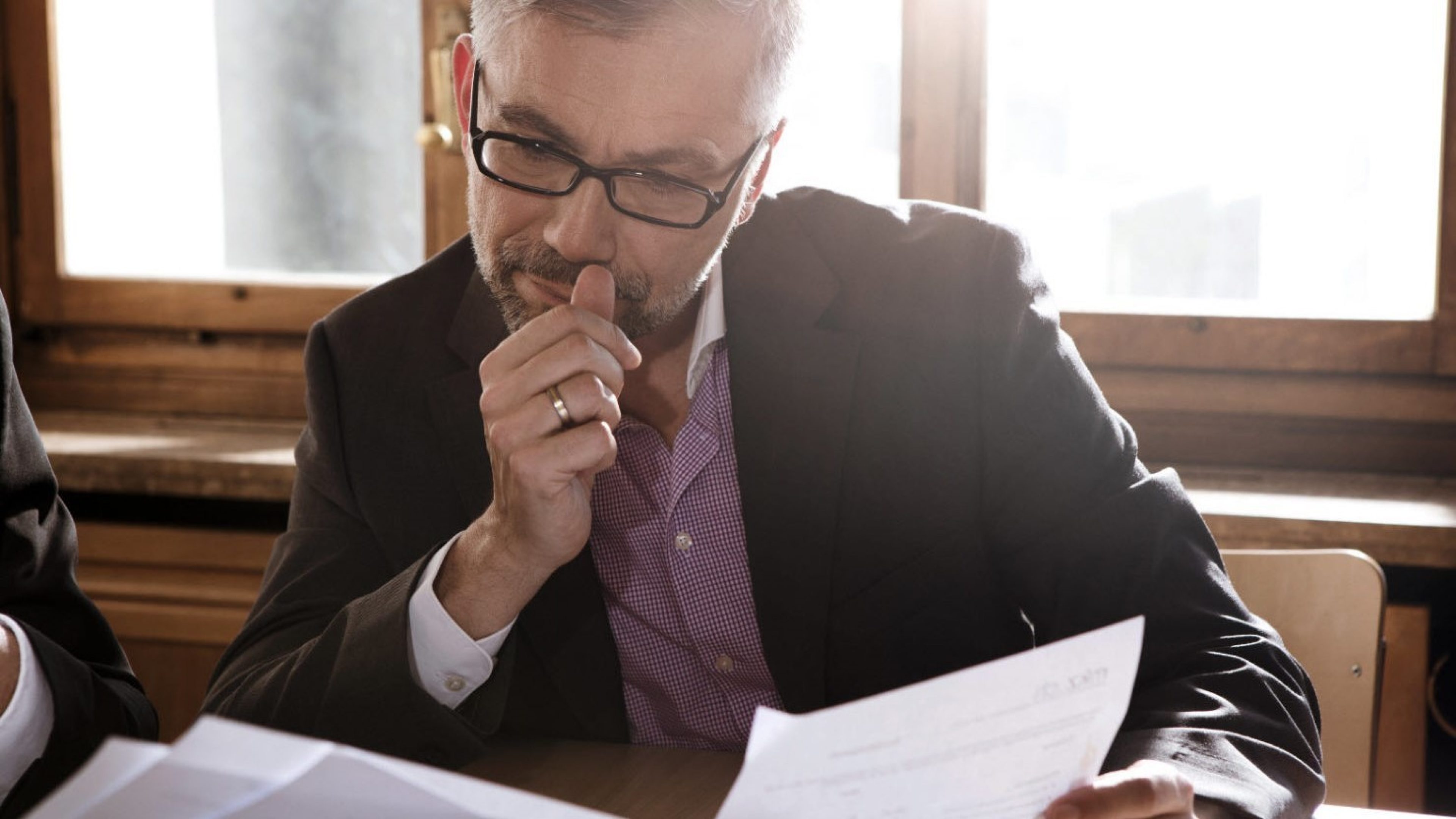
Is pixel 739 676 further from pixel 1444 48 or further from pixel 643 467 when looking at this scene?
pixel 1444 48

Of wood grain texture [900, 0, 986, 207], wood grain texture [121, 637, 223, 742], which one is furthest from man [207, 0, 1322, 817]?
wood grain texture [121, 637, 223, 742]

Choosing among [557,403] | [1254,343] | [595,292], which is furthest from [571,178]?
[1254,343]

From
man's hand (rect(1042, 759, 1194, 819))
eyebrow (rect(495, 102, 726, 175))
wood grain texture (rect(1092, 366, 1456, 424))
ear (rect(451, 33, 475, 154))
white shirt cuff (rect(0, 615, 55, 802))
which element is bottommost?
white shirt cuff (rect(0, 615, 55, 802))

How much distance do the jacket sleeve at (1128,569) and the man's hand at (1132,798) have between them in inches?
2.8

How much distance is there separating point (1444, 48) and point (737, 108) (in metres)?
1.20

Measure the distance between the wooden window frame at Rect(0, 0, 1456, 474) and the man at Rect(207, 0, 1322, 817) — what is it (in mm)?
685

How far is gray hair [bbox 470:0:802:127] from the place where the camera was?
1.11 metres

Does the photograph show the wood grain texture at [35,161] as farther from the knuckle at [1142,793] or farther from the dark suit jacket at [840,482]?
the knuckle at [1142,793]

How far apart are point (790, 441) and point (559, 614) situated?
0.88 feet

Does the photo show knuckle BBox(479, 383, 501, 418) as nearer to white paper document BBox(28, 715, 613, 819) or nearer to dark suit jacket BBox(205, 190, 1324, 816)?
dark suit jacket BBox(205, 190, 1324, 816)

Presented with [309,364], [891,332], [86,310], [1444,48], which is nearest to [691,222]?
[891,332]

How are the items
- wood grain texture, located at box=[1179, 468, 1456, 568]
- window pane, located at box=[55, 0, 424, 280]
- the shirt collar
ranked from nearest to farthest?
1. the shirt collar
2. wood grain texture, located at box=[1179, 468, 1456, 568]
3. window pane, located at box=[55, 0, 424, 280]

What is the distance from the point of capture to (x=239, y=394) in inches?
96.7

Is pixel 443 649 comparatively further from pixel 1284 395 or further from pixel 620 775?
pixel 1284 395
